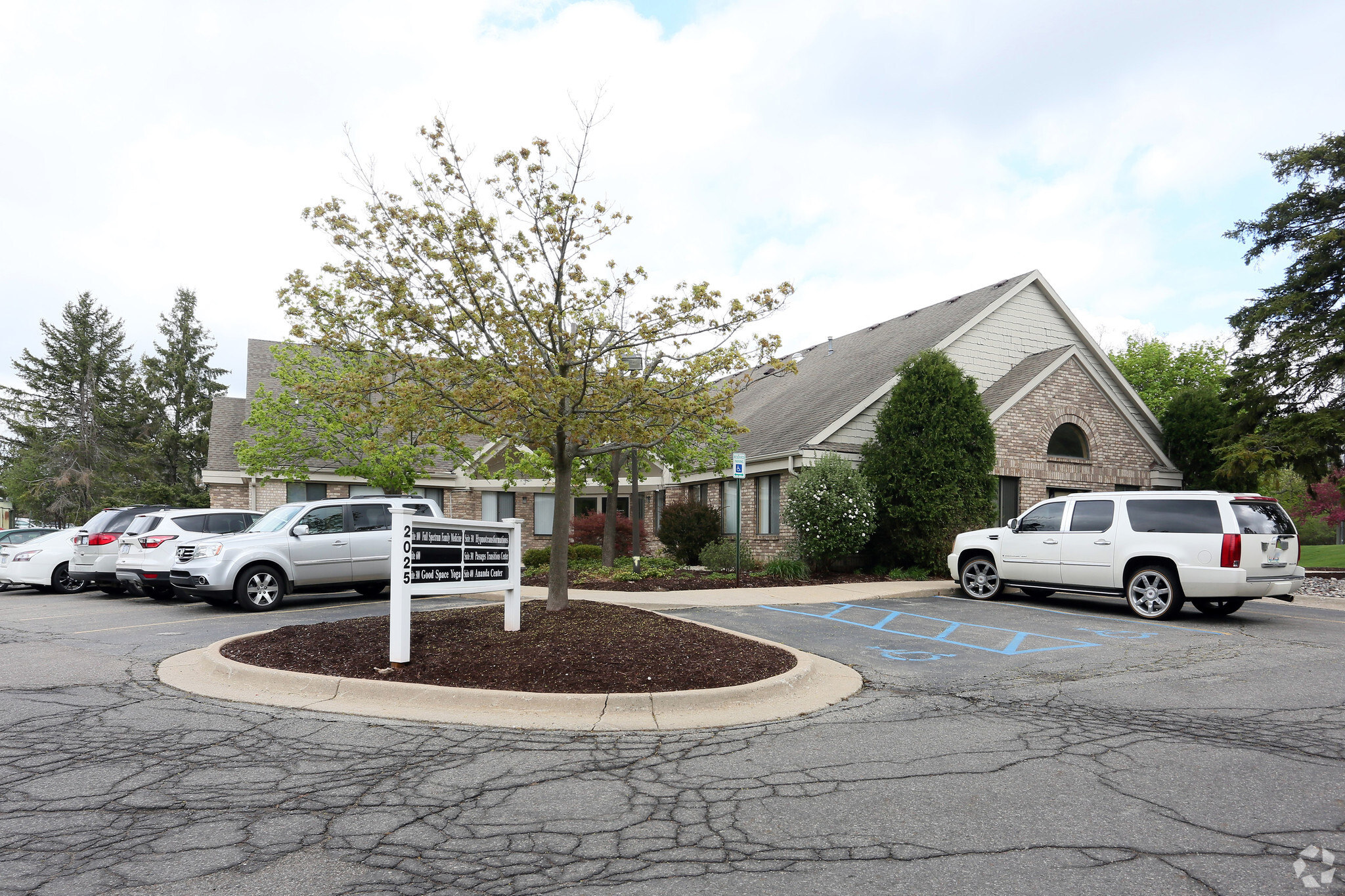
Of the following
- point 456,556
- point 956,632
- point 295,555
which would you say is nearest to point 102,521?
point 295,555

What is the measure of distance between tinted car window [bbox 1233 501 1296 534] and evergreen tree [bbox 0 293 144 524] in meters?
56.7

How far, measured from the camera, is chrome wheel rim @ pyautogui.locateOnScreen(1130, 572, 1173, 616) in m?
12.4

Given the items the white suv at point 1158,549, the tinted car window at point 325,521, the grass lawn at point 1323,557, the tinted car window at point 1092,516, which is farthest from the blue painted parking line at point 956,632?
the grass lawn at point 1323,557

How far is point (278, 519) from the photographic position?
14.2 meters

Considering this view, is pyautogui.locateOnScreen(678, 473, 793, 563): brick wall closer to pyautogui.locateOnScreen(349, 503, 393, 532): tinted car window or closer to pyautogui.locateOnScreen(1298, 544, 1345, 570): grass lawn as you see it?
pyautogui.locateOnScreen(349, 503, 393, 532): tinted car window

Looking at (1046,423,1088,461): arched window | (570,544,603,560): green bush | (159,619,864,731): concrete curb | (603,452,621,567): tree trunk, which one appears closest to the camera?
(159,619,864,731): concrete curb

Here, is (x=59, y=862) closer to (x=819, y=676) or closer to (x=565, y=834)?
(x=565, y=834)

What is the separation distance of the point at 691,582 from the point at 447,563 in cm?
1003

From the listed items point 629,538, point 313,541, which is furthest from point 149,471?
point 313,541

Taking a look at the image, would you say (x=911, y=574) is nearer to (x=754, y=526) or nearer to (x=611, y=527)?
(x=754, y=526)

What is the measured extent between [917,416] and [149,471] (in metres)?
47.2

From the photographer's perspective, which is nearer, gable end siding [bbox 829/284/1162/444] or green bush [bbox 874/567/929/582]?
green bush [bbox 874/567/929/582]

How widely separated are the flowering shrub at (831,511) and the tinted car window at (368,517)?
27.7 feet

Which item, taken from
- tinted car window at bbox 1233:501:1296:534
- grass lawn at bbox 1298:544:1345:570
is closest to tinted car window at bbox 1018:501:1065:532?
tinted car window at bbox 1233:501:1296:534
